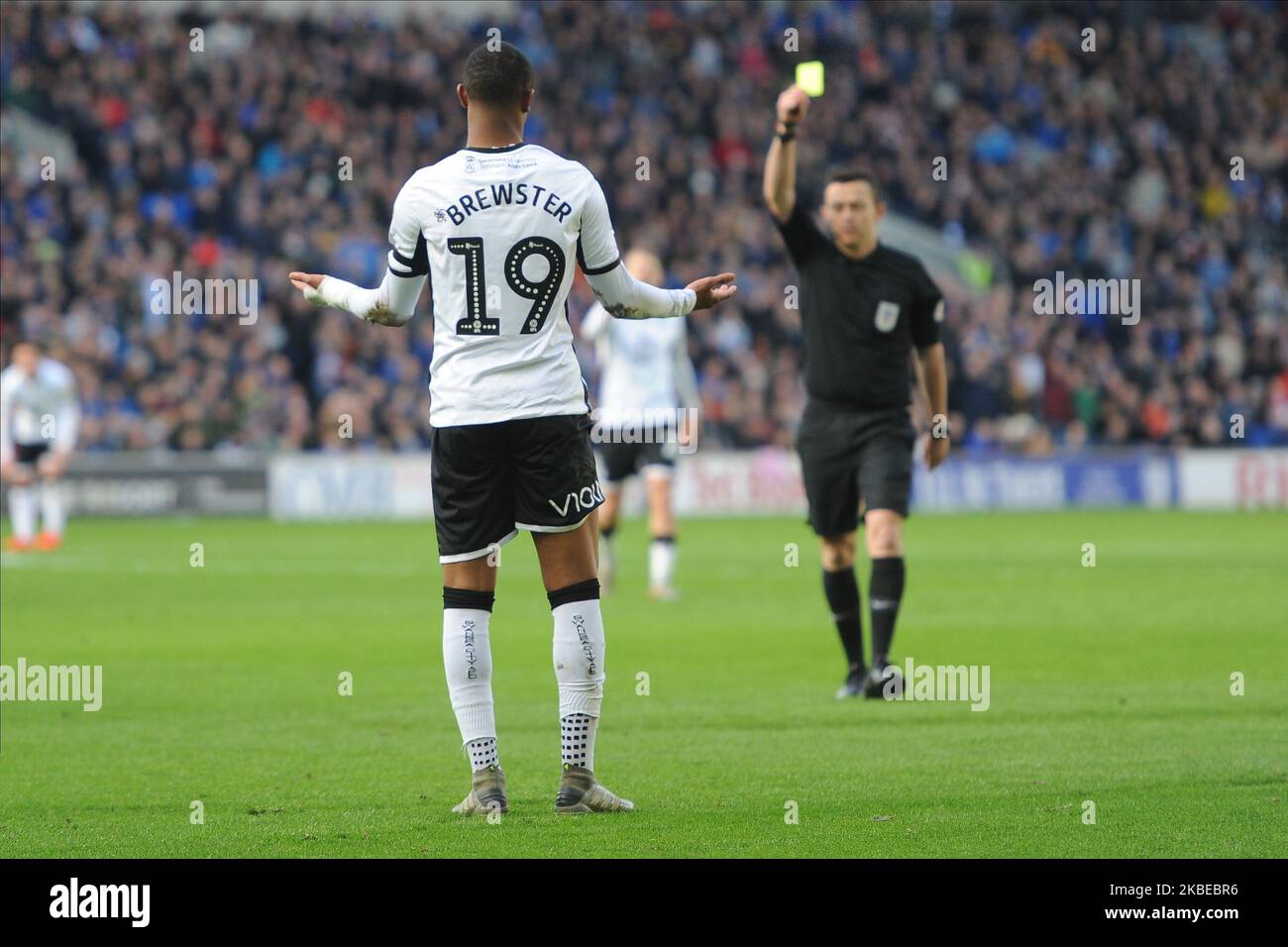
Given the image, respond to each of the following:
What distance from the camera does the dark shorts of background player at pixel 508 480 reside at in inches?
267

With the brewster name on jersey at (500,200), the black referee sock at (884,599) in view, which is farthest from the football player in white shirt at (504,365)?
the black referee sock at (884,599)

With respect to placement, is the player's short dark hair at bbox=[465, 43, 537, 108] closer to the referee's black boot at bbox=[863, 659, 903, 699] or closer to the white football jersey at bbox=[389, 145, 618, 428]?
the white football jersey at bbox=[389, 145, 618, 428]

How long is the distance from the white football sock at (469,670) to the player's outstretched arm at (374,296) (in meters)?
1.03

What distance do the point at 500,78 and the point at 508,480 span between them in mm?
1367

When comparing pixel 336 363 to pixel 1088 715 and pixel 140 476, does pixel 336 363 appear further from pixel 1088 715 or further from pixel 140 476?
pixel 1088 715

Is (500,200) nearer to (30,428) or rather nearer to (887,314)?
(887,314)

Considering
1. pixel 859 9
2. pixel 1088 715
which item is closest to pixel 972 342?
pixel 859 9

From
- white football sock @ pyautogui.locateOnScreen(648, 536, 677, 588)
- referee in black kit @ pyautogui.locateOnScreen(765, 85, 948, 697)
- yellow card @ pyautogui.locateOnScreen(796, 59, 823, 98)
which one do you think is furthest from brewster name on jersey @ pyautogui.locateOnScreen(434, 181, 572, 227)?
white football sock @ pyautogui.locateOnScreen(648, 536, 677, 588)

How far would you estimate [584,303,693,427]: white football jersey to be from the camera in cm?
1692

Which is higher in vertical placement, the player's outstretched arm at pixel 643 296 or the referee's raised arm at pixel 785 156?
the referee's raised arm at pixel 785 156

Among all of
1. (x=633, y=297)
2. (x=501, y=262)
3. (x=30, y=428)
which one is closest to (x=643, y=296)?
(x=633, y=297)

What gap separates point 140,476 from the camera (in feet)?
95.5

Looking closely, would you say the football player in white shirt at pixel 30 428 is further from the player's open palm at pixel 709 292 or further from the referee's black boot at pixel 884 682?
the player's open palm at pixel 709 292

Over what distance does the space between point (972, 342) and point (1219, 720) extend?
24496 millimetres
